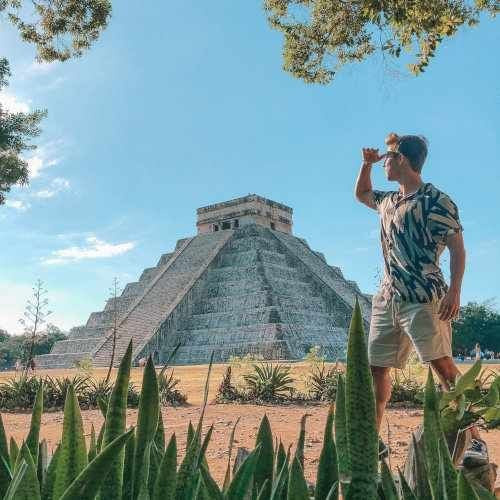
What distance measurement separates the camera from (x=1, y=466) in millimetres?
821

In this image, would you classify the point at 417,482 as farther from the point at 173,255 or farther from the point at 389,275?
the point at 173,255

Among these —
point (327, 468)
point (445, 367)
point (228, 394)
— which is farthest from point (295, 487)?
point (228, 394)

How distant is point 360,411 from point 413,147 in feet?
8.50

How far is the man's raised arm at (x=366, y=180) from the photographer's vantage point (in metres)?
3.21

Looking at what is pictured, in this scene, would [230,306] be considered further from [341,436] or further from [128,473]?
[341,436]

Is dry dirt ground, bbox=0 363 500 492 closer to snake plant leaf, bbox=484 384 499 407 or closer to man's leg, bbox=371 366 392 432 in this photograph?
man's leg, bbox=371 366 392 432

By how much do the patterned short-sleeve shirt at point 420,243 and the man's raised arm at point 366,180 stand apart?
35 cm

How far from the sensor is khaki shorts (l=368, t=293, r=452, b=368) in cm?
268

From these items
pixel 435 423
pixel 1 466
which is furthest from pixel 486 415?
pixel 1 466

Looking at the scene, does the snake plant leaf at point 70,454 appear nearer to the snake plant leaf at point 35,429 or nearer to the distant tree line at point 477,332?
the snake plant leaf at point 35,429

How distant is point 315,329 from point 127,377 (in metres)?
25.6

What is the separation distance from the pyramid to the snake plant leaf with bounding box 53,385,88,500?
21.0 meters

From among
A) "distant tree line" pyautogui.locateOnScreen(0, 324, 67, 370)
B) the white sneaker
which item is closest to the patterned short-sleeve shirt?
the white sneaker

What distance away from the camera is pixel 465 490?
2.00ft
